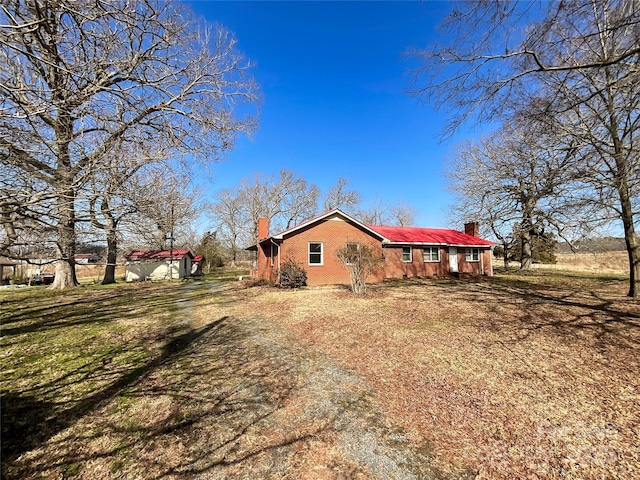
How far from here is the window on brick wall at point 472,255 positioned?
22531 mm

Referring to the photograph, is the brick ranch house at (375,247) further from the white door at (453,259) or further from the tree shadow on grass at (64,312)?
the tree shadow on grass at (64,312)

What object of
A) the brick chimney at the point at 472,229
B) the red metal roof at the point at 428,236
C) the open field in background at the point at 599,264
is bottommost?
the open field in background at the point at 599,264

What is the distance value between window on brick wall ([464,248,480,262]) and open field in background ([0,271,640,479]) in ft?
48.5

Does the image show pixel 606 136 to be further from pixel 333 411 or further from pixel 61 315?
pixel 61 315

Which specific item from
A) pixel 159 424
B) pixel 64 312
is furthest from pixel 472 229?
pixel 64 312

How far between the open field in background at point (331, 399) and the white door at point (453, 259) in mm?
13800

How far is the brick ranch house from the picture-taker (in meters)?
16.8

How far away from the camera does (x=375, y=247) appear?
17.9m

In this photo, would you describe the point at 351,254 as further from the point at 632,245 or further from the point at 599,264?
the point at 599,264

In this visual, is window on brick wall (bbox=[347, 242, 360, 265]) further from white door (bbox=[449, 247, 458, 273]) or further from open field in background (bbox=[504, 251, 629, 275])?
open field in background (bbox=[504, 251, 629, 275])

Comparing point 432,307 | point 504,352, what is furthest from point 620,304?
point 504,352

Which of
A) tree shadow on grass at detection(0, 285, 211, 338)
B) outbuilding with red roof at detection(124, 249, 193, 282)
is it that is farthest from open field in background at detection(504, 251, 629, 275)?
outbuilding with red roof at detection(124, 249, 193, 282)

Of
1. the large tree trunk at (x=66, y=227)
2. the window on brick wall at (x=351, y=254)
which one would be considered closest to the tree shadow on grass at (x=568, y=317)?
the window on brick wall at (x=351, y=254)

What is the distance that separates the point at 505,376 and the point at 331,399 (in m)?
2.87
